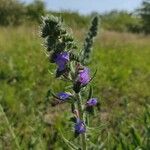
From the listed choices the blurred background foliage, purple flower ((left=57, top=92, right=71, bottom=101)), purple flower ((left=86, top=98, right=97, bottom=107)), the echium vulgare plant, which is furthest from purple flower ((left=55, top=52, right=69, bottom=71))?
the blurred background foliage

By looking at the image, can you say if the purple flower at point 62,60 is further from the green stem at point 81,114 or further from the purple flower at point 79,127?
the purple flower at point 79,127

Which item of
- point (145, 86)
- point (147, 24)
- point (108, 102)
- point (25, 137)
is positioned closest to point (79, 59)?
point (25, 137)

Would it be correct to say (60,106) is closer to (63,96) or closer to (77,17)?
(63,96)

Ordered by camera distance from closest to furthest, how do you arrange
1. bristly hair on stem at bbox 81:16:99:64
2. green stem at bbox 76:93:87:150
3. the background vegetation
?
green stem at bbox 76:93:87:150 → the background vegetation → bristly hair on stem at bbox 81:16:99:64

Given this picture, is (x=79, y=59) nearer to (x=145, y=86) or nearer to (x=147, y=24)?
(x=145, y=86)

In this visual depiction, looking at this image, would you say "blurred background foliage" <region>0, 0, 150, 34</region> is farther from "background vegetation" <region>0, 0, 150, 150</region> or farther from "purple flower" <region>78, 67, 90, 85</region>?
"purple flower" <region>78, 67, 90, 85</region>

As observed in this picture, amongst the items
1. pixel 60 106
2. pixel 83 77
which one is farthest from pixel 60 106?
pixel 83 77
